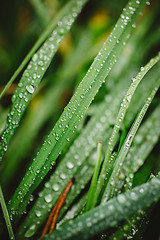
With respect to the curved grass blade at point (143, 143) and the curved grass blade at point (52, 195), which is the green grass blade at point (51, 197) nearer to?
the curved grass blade at point (52, 195)

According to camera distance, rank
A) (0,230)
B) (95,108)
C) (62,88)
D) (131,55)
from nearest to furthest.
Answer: (0,230) → (95,108) → (131,55) → (62,88)

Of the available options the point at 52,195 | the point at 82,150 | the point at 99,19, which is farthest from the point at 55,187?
the point at 99,19

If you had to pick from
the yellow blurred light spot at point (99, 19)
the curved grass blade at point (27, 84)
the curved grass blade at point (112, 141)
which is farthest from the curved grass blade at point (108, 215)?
the yellow blurred light spot at point (99, 19)

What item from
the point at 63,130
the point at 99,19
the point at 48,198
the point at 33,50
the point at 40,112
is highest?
the point at 99,19

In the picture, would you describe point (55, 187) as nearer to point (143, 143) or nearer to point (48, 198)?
point (48, 198)

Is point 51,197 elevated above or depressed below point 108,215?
below

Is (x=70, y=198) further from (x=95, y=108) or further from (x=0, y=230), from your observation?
(x=95, y=108)

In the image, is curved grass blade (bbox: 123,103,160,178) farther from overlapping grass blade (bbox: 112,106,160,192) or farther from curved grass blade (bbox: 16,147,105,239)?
curved grass blade (bbox: 16,147,105,239)

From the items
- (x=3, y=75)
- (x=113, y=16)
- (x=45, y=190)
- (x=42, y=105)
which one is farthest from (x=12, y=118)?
(x=113, y=16)
